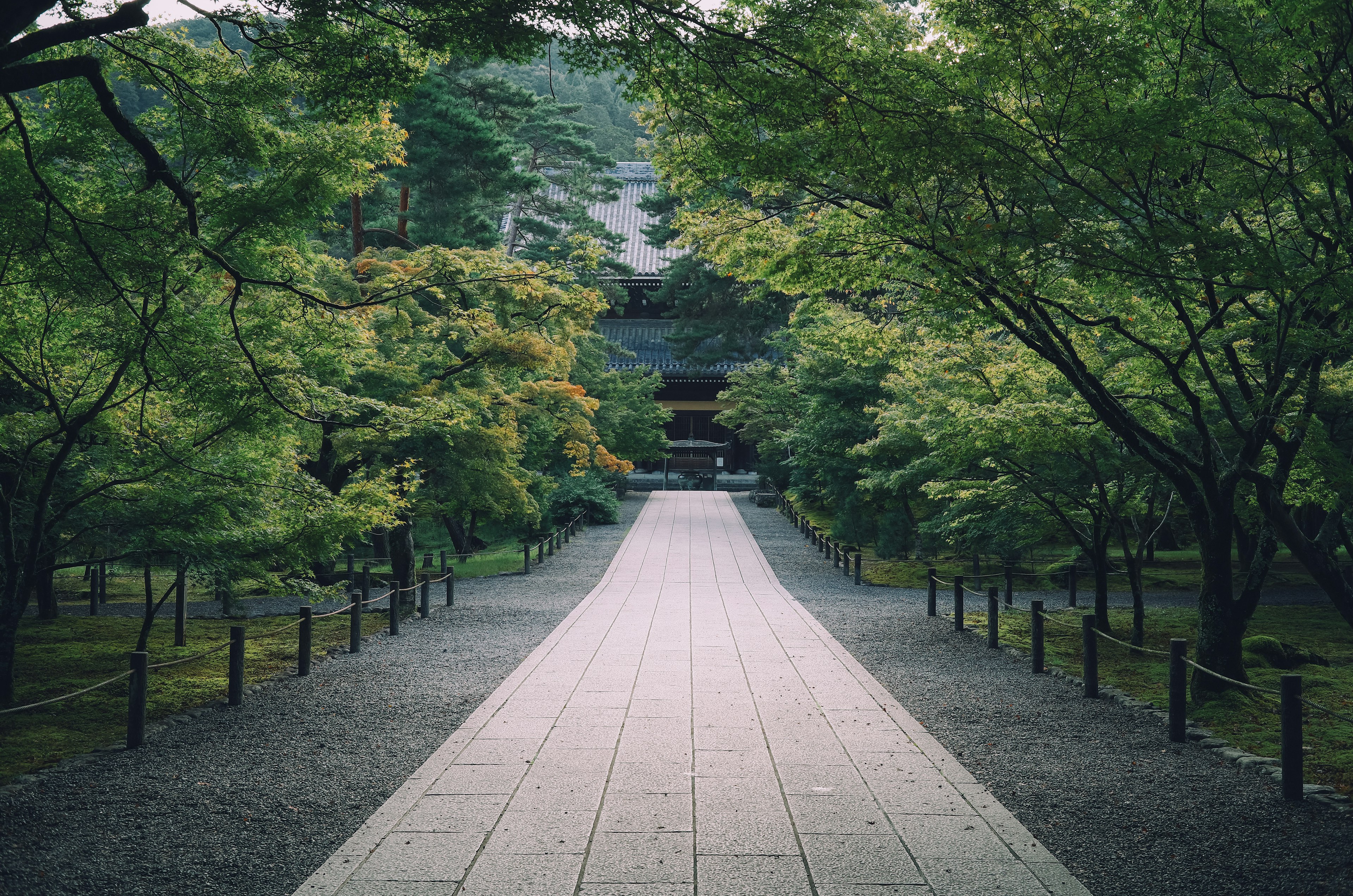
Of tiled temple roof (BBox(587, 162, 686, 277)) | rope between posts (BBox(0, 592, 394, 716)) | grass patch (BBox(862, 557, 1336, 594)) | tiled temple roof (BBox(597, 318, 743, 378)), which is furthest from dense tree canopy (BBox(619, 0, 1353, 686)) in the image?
tiled temple roof (BBox(587, 162, 686, 277))

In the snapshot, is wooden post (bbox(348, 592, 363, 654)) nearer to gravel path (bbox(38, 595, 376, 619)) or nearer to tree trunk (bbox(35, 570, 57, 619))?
gravel path (bbox(38, 595, 376, 619))

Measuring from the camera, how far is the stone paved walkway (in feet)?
13.2

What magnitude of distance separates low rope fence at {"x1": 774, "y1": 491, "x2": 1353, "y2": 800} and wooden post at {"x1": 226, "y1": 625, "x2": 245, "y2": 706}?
291 inches

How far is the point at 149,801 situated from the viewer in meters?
5.19

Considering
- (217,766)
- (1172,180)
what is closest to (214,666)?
(217,766)

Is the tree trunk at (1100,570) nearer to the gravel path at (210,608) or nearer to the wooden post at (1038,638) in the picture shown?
the wooden post at (1038,638)

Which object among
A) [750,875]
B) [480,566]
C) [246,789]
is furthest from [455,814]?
[480,566]

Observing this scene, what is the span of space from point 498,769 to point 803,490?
72.0 ft

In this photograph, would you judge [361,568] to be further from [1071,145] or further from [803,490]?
[1071,145]

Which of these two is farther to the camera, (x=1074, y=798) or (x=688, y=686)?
(x=688, y=686)

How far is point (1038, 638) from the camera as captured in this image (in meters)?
9.27

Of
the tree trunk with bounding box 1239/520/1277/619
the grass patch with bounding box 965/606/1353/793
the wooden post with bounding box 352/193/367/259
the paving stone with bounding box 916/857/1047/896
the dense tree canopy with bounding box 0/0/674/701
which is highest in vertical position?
the wooden post with bounding box 352/193/367/259

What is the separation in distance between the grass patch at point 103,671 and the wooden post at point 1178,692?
8.08 metres

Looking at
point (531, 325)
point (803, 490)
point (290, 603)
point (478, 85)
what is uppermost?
point (478, 85)
